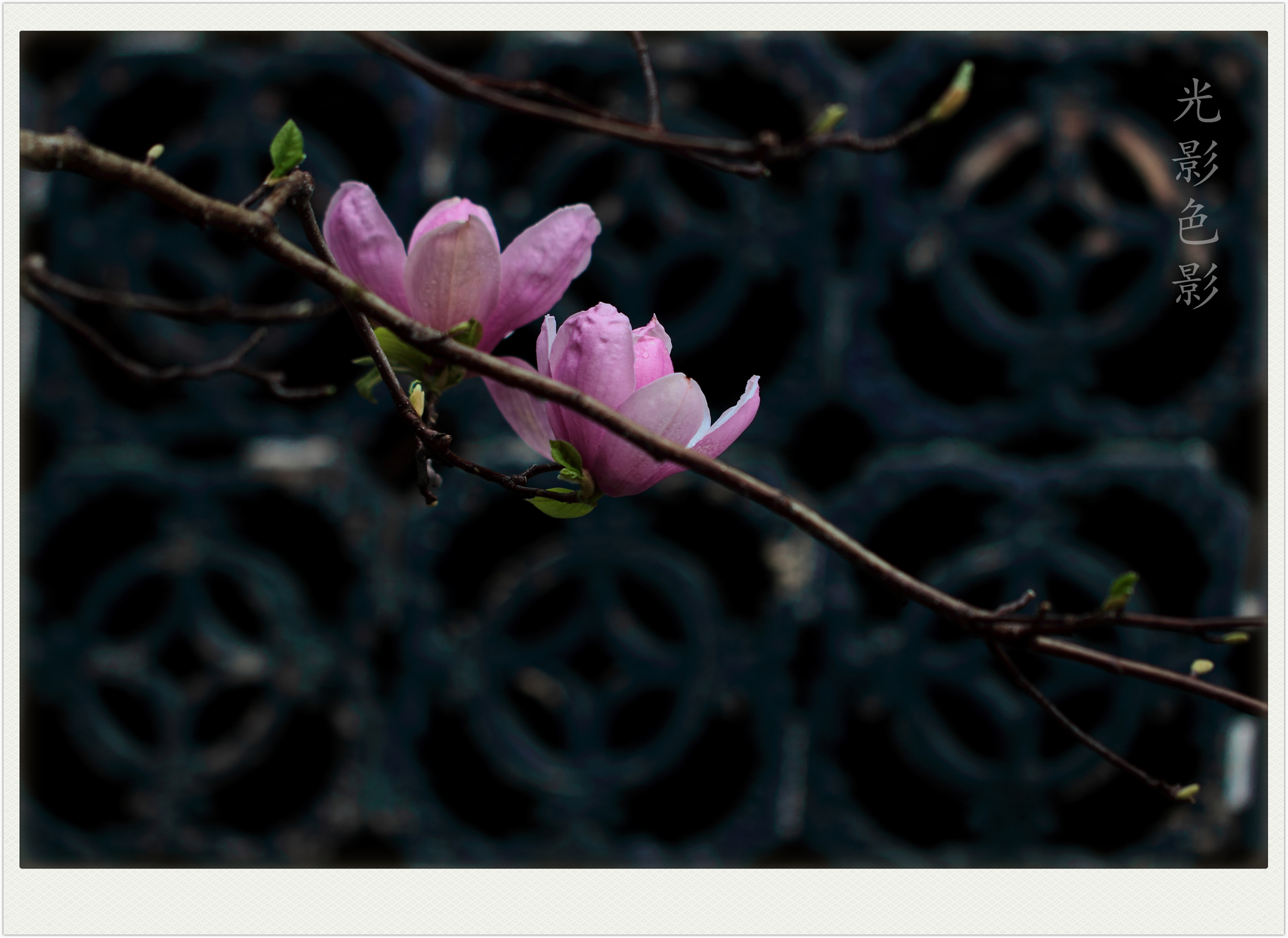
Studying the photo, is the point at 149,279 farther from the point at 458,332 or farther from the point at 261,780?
the point at 458,332

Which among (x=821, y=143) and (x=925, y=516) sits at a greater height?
(x=821, y=143)

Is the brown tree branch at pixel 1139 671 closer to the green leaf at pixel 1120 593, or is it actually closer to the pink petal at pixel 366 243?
the green leaf at pixel 1120 593

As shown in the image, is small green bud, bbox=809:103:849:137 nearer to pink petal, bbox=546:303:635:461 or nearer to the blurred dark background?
pink petal, bbox=546:303:635:461

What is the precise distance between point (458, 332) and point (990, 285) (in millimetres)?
1000

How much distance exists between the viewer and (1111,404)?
3.44ft

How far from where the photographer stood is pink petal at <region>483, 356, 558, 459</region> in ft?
0.88

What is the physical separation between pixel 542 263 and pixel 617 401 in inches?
2.1

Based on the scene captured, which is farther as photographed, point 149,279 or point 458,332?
point 149,279

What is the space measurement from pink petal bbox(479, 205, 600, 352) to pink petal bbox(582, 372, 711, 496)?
47 mm

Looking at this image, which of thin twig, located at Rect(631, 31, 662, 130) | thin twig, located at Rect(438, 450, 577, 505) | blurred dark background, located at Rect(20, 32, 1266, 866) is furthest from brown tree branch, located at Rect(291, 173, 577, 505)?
blurred dark background, located at Rect(20, 32, 1266, 866)

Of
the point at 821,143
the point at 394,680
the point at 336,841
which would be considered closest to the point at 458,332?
the point at 821,143

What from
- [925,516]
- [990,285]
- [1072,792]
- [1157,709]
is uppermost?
[990,285]

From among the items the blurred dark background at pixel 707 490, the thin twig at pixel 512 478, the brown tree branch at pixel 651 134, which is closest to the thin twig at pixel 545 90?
the brown tree branch at pixel 651 134

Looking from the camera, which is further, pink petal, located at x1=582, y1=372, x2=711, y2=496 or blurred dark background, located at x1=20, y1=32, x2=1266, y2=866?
blurred dark background, located at x1=20, y1=32, x2=1266, y2=866
